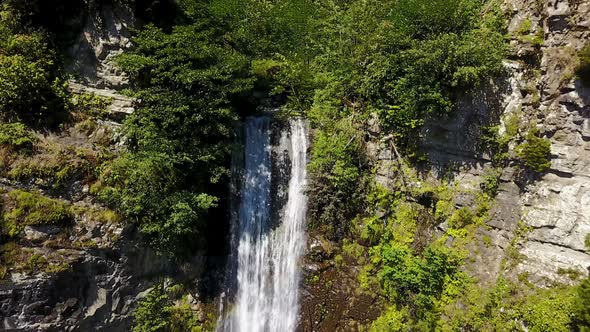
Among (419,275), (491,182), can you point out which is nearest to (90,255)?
(419,275)

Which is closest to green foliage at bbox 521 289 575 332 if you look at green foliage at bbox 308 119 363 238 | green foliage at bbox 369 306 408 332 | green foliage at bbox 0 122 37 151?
green foliage at bbox 369 306 408 332

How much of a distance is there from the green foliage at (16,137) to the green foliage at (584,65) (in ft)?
43.1

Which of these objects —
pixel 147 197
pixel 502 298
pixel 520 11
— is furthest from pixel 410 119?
pixel 147 197

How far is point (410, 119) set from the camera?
9.96 metres

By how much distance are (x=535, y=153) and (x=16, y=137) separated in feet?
41.8

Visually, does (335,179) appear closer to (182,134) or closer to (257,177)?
(257,177)

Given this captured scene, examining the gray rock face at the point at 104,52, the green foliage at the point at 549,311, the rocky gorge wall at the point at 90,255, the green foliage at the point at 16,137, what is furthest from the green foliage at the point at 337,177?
the green foliage at the point at 16,137

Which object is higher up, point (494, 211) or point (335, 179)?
point (335, 179)

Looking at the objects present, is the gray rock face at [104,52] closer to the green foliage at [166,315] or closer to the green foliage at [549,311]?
the green foliage at [166,315]

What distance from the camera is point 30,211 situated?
834 cm

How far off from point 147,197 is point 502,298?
941 cm

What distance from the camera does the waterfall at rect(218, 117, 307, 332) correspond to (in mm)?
11234

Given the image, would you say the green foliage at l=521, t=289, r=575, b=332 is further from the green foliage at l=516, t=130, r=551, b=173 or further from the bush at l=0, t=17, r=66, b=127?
the bush at l=0, t=17, r=66, b=127

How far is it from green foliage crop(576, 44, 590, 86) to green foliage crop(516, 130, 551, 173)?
1455mm
